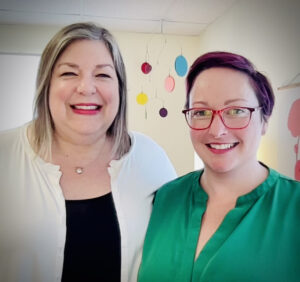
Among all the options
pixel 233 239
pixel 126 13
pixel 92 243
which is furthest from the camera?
pixel 126 13

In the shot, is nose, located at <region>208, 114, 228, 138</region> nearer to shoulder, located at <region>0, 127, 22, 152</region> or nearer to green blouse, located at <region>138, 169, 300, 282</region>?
green blouse, located at <region>138, 169, 300, 282</region>

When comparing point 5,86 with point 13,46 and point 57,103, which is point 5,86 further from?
point 57,103

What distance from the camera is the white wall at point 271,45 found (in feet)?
3.08

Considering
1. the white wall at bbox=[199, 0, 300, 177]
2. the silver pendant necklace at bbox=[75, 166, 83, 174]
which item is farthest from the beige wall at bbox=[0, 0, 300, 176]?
the silver pendant necklace at bbox=[75, 166, 83, 174]

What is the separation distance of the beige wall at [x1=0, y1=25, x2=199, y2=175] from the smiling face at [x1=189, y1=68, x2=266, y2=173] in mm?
267

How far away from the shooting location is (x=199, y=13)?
0.98 m

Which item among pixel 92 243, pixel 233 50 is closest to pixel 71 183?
pixel 92 243

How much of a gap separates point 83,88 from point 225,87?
308 millimetres

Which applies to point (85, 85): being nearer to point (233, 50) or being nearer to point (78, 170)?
point (78, 170)

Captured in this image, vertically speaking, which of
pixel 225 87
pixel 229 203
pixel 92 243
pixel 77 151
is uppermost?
pixel 225 87

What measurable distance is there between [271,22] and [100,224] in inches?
31.0

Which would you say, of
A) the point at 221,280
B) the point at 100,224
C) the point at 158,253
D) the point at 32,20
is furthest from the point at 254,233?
the point at 32,20

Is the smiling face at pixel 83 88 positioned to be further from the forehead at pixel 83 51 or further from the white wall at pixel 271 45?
the white wall at pixel 271 45

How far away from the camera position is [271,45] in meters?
0.98
